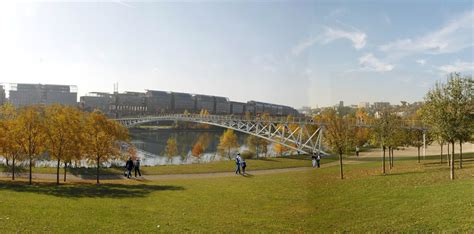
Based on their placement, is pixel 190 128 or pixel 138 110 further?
pixel 138 110

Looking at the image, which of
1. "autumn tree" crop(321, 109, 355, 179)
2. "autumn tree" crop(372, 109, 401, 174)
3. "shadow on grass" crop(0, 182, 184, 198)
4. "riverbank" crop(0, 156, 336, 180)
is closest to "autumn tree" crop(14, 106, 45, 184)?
"riverbank" crop(0, 156, 336, 180)

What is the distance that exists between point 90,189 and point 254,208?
21.2 ft

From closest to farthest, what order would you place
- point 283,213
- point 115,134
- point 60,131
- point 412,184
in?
point 283,213 < point 412,184 < point 60,131 < point 115,134

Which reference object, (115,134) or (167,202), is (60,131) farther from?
(167,202)

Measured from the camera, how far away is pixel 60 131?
15172 mm

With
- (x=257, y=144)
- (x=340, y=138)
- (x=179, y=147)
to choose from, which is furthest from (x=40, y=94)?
(x=340, y=138)

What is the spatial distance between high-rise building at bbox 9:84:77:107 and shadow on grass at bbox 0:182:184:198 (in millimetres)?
87747

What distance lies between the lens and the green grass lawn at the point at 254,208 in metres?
6.52

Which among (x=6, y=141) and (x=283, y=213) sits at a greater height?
(x=6, y=141)

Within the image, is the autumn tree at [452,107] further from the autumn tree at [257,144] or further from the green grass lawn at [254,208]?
the autumn tree at [257,144]

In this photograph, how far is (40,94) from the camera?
96.1m

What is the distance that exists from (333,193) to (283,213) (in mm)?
2169

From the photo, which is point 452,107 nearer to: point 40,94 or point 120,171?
point 120,171

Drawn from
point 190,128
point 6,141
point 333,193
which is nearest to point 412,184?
point 333,193
